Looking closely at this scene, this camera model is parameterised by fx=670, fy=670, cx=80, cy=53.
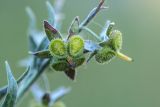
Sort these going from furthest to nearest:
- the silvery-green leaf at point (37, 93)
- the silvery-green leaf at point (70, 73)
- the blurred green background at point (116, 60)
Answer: the blurred green background at point (116, 60)
the silvery-green leaf at point (37, 93)
the silvery-green leaf at point (70, 73)

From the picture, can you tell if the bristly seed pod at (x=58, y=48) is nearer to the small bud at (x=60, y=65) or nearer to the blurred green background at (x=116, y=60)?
the small bud at (x=60, y=65)

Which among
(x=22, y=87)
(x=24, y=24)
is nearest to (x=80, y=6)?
(x=24, y=24)

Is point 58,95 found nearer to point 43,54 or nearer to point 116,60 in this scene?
point 43,54

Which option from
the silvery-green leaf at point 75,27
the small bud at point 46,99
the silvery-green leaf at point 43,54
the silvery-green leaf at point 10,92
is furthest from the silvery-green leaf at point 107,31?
the small bud at point 46,99

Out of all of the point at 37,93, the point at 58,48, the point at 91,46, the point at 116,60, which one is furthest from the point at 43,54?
the point at 116,60

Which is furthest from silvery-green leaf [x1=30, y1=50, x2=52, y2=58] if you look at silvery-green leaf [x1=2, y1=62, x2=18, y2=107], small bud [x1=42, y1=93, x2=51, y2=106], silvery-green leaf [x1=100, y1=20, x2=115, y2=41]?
small bud [x1=42, y1=93, x2=51, y2=106]
